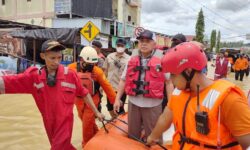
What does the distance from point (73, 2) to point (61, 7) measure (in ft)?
4.58

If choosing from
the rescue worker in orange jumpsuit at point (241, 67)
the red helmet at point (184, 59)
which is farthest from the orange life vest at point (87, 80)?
the rescue worker in orange jumpsuit at point (241, 67)

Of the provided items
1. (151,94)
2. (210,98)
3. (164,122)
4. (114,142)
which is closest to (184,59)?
(210,98)

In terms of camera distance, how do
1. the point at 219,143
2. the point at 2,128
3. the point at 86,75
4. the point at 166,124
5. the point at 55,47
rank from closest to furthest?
the point at 219,143
the point at 166,124
the point at 55,47
the point at 86,75
the point at 2,128

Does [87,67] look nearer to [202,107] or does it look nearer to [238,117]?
[202,107]

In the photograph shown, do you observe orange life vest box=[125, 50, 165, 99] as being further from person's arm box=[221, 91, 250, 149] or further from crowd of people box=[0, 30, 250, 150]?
person's arm box=[221, 91, 250, 149]

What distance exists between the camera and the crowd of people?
1778 mm

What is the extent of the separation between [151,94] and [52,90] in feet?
3.64

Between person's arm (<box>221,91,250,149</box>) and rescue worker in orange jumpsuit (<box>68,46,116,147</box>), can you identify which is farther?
rescue worker in orange jumpsuit (<box>68,46,116,147</box>)

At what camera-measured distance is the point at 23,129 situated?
6.04m

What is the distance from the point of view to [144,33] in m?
3.49

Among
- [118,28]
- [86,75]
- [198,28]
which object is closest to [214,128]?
[86,75]

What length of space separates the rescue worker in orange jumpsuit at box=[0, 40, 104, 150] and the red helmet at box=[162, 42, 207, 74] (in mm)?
1420

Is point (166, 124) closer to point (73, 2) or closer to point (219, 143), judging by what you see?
point (219, 143)

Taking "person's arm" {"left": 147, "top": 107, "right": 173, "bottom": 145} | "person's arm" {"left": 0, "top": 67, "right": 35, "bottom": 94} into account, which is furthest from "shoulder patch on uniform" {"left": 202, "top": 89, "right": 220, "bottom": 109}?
"person's arm" {"left": 0, "top": 67, "right": 35, "bottom": 94}
